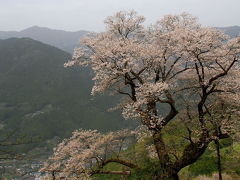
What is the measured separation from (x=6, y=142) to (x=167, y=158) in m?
17.4

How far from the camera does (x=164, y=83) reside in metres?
22.2

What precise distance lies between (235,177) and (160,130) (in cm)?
606

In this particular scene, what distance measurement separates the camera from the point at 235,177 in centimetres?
2141

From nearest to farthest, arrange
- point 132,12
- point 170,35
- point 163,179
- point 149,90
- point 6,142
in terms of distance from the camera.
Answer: point 6,142 < point 163,179 < point 149,90 < point 170,35 < point 132,12

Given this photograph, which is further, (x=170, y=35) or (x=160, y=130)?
(x=170, y=35)

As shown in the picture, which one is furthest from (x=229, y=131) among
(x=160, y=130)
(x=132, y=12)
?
(x=132, y=12)

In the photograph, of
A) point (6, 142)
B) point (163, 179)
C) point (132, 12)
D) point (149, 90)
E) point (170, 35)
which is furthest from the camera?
point (132, 12)

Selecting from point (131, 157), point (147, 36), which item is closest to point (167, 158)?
point (131, 157)

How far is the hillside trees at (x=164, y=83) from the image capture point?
71.5 ft

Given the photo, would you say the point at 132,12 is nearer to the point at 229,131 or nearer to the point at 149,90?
the point at 149,90

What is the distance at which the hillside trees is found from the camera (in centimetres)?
2180

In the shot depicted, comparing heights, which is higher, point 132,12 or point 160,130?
point 132,12

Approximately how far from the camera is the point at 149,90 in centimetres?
2219

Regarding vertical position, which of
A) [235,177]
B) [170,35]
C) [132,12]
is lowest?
[235,177]
